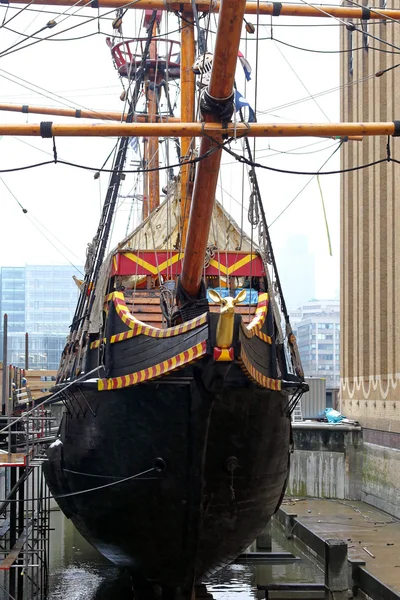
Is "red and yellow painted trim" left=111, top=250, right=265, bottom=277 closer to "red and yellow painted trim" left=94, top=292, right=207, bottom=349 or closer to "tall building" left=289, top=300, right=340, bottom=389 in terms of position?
"red and yellow painted trim" left=94, top=292, right=207, bottom=349

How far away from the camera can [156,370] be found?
34.1ft

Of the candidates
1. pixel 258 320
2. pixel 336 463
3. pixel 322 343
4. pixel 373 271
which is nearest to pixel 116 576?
pixel 258 320

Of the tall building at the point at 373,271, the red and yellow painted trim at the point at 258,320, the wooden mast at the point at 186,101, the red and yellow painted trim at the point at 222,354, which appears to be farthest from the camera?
the tall building at the point at 373,271

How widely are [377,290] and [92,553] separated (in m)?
11.7

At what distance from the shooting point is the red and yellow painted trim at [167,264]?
13.3m

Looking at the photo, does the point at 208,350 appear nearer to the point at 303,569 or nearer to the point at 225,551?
the point at 225,551

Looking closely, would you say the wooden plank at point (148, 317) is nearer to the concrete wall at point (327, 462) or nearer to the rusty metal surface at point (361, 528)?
the rusty metal surface at point (361, 528)

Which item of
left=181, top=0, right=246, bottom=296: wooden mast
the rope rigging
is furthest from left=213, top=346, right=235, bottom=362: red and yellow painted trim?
the rope rigging

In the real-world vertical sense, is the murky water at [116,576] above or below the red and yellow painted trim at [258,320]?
below

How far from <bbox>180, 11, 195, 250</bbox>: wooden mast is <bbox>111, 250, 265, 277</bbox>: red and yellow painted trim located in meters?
0.37

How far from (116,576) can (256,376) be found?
25.6 ft

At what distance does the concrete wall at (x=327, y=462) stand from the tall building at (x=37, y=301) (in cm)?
6445

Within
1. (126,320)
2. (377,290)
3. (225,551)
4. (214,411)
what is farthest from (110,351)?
(377,290)


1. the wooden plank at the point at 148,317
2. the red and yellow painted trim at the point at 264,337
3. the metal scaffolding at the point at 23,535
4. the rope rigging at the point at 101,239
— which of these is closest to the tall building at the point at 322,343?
the metal scaffolding at the point at 23,535
